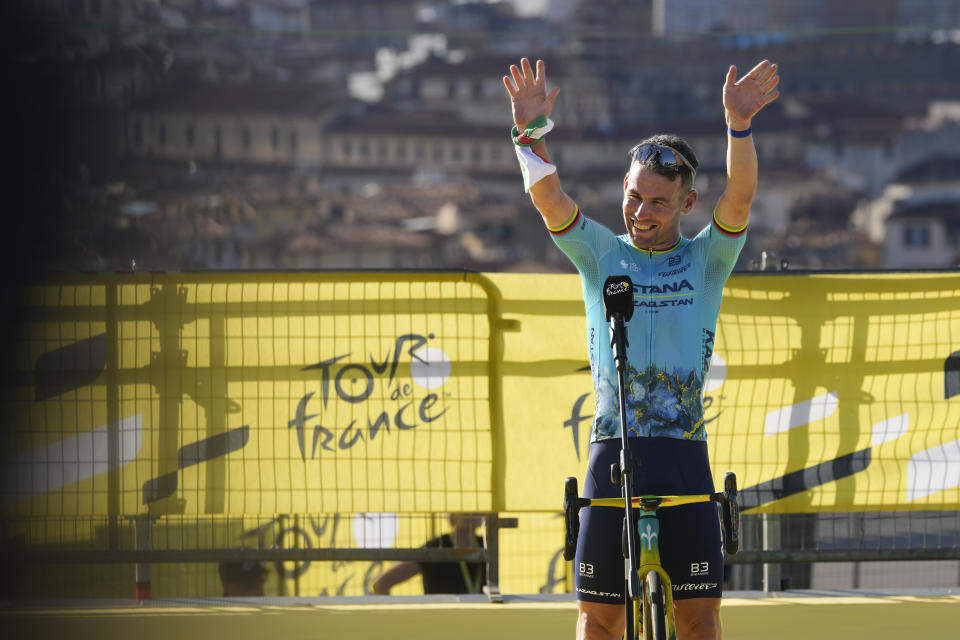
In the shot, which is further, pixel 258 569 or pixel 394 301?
pixel 258 569

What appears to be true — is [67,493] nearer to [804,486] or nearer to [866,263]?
[804,486]

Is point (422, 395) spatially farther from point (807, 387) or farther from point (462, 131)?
point (462, 131)

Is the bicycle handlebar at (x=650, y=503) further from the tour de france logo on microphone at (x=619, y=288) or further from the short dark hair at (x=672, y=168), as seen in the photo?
the short dark hair at (x=672, y=168)

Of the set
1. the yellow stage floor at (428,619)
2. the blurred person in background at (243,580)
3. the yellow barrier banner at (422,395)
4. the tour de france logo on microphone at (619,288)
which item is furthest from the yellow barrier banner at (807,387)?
the blurred person in background at (243,580)

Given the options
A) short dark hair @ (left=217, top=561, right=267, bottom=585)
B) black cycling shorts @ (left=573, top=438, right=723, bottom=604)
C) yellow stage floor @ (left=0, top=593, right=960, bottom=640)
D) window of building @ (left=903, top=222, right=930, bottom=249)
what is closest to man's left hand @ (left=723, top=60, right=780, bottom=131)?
black cycling shorts @ (left=573, top=438, right=723, bottom=604)

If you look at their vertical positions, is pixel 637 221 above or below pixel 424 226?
below

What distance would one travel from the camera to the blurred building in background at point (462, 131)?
95.3m

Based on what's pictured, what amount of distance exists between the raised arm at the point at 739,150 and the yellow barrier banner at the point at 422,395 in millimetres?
2388

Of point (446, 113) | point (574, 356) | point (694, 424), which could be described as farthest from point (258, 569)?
point (446, 113)

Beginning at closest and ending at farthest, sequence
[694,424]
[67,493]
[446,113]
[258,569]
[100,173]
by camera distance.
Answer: [694,424]
[67,493]
[258,569]
[100,173]
[446,113]

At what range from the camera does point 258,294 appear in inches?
250

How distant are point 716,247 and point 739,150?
0.91 ft

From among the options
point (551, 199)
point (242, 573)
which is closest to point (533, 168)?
point (551, 199)

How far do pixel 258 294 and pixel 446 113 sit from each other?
105300mm
